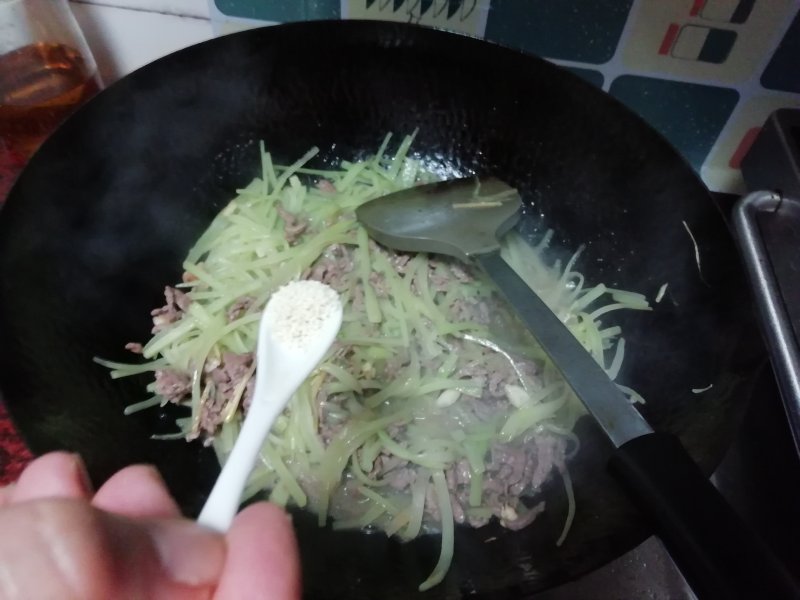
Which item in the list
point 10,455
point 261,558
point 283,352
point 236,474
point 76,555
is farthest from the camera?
point 10,455

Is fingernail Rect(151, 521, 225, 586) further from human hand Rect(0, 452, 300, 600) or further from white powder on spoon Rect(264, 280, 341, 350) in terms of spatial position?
white powder on spoon Rect(264, 280, 341, 350)

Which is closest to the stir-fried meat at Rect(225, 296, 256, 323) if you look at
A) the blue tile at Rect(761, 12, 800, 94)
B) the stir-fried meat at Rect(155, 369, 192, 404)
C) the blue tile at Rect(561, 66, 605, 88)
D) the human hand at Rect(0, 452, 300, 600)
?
the stir-fried meat at Rect(155, 369, 192, 404)

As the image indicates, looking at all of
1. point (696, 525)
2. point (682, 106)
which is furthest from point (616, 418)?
point (682, 106)

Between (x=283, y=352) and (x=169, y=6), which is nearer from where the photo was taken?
(x=283, y=352)

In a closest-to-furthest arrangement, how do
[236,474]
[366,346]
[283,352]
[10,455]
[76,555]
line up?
[76,555] < [236,474] < [283,352] < [10,455] < [366,346]

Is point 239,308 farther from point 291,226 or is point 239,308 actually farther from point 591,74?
point 591,74

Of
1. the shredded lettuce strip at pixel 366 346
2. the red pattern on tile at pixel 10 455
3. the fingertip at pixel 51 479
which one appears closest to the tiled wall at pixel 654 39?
the shredded lettuce strip at pixel 366 346

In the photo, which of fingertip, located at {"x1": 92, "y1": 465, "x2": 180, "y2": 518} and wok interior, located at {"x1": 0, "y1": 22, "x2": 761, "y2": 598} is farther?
wok interior, located at {"x1": 0, "y1": 22, "x2": 761, "y2": 598}
